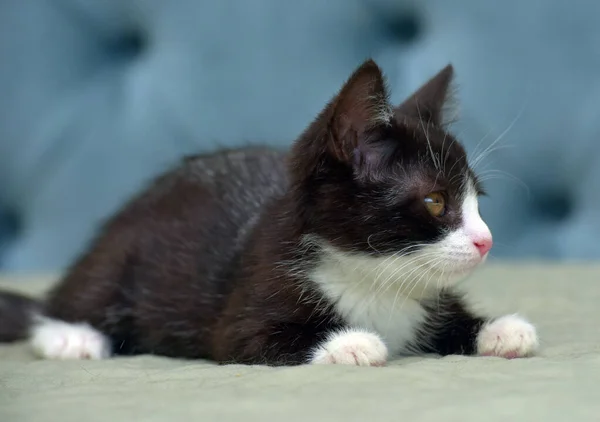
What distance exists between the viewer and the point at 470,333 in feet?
4.99

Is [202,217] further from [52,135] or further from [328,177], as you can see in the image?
[52,135]

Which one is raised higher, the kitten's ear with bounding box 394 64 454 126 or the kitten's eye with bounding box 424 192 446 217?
the kitten's ear with bounding box 394 64 454 126

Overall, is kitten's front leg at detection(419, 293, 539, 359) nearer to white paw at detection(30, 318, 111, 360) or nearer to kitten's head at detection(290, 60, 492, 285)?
kitten's head at detection(290, 60, 492, 285)

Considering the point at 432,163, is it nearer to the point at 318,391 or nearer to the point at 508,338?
the point at 508,338

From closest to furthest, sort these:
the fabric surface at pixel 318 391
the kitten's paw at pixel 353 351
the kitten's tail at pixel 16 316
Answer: the fabric surface at pixel 318 391 → the kitten's paw at pixel 353 351 → the kitten's tail at pixel 16 316

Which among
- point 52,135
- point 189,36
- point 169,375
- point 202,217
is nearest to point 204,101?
point 189,36

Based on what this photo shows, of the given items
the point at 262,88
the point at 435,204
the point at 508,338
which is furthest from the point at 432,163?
the point at 262,88

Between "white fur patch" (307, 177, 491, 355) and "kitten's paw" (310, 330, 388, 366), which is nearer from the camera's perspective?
"kitten's paw" (310, 330, 388, 366)

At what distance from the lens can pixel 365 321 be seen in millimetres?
1466

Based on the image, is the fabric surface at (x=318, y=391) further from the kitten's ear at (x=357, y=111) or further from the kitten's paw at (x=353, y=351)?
the kitten's ear at (x=357, y=111)

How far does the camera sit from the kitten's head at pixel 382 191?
1.37 meters

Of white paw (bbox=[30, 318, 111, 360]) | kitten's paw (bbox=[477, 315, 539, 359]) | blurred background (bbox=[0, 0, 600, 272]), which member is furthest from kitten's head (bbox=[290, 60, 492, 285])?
blurred background (bbox=[0, 0, 600, 272])

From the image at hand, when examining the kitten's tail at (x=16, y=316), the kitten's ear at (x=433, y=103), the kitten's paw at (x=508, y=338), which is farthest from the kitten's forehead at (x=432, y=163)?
the kitten's tail at (x=16, y=316)

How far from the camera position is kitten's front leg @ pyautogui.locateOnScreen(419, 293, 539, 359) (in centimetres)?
138
